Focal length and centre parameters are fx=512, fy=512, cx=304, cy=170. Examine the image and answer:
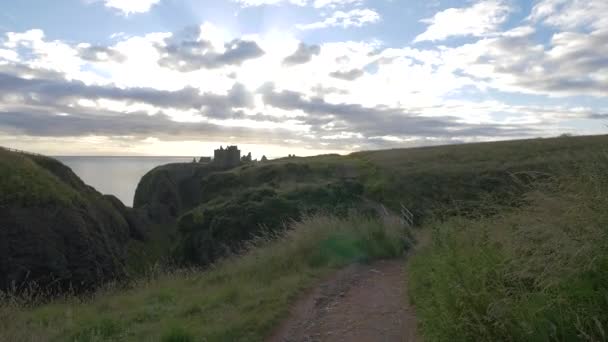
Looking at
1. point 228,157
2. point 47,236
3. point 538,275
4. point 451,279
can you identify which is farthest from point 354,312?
point 228,157

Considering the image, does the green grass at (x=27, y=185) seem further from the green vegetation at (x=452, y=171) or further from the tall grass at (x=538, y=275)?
the tall grass at (x=538, y=275)

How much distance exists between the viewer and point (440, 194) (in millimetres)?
30188

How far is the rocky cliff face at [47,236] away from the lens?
15883 millimetres

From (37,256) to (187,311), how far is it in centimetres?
1023

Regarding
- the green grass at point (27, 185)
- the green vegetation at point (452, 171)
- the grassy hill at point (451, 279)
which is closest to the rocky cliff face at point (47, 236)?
the green grass at point (27, 185)

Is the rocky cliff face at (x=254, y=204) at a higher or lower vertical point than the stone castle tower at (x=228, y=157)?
lower

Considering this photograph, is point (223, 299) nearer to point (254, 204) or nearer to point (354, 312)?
point (354, 312)

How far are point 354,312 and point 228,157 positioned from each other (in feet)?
166

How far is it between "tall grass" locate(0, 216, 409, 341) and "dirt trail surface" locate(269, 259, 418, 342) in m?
0.32

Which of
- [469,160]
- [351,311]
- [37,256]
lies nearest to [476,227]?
[351,311]

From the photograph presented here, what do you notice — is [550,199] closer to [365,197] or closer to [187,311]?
[187,311]

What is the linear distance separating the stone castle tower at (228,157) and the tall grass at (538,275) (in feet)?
168

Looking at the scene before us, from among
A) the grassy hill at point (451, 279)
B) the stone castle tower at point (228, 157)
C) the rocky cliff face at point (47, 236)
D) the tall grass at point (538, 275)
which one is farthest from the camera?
the stone castle tower at point (228, 157)

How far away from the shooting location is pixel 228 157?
57.2 meters
